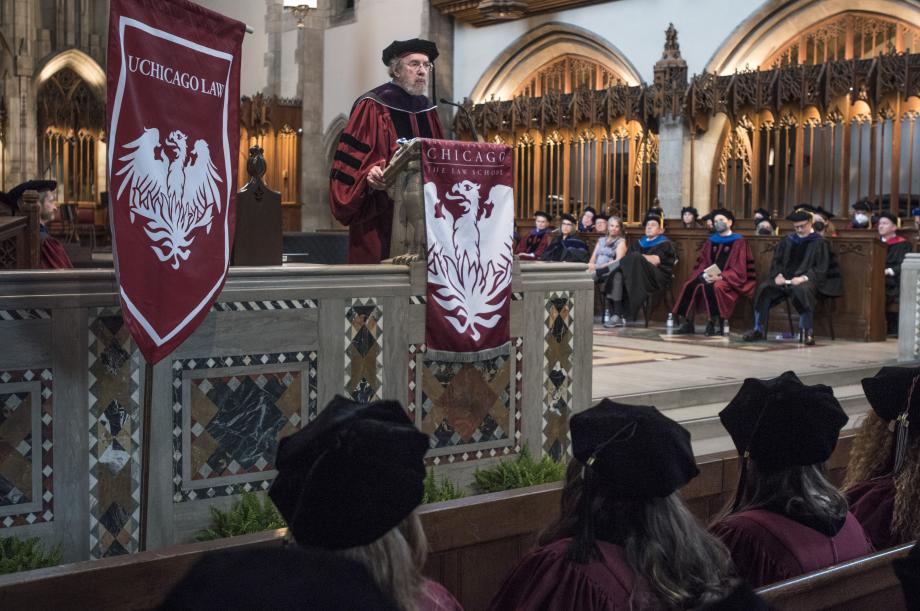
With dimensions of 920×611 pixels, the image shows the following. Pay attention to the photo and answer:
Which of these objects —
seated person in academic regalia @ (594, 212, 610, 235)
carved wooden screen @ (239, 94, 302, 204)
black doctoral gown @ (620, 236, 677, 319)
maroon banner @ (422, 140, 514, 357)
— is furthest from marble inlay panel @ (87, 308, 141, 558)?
carved wooden screen @ (239, 94, 302, 204)

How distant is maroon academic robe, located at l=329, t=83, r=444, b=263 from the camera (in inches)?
198

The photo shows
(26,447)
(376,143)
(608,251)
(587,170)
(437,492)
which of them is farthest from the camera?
(587,170)

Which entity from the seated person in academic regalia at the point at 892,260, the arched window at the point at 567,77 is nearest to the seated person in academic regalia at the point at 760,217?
the seated person in academic regalia at the point at 892,260

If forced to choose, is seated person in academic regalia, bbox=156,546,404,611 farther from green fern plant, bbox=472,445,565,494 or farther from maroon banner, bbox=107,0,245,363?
green fern plant, bbox=472,445,565,494

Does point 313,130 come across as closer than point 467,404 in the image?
No

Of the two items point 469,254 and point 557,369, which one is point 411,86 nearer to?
point 469,254

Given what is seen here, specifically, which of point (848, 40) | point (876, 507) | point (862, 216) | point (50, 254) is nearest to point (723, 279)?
point (862, 216)

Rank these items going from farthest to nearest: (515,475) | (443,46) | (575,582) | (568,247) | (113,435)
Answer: (443,46)
(568,247)
(515,475)
(113,435)
(575,582)

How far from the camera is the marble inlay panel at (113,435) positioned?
12.1 feet

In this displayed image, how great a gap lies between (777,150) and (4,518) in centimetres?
1190

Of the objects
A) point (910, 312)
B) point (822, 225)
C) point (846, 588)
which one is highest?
point (822, 225)

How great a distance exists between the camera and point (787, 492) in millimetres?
2539

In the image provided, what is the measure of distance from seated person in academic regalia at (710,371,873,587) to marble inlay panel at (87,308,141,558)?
2081 millimetres

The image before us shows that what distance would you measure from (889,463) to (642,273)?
8839mm
